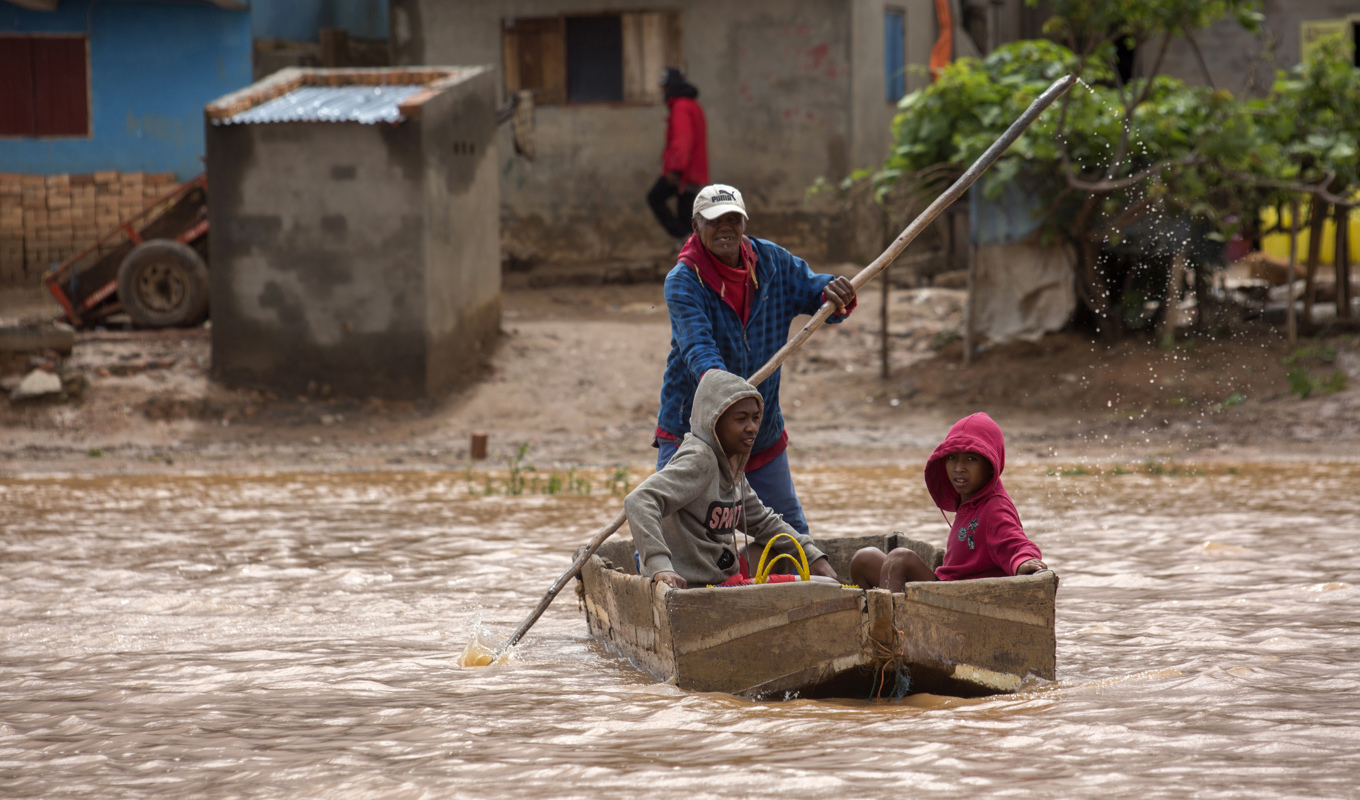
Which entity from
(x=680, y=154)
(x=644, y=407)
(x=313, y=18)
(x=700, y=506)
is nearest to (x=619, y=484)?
(x=644, y=407)

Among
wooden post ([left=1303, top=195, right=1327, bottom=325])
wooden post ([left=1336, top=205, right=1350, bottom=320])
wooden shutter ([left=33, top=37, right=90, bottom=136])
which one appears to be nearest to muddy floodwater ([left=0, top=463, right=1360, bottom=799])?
wooden post ([left=1303, top=195, right=1327, bottom=325])

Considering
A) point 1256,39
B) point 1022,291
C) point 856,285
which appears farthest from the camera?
point 1256,39

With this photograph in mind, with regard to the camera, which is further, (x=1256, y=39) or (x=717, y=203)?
(x=1256, y=39)

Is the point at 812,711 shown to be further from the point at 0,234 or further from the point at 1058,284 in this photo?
the point at 0,234

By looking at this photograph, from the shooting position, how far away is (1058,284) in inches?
464

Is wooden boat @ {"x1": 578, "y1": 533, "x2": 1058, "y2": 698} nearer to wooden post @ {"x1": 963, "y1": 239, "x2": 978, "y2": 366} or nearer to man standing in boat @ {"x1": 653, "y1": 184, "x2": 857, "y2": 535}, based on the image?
man standing in boat @ {"x1": 653, "y1": 184, "x2": 857, "y2": 535}

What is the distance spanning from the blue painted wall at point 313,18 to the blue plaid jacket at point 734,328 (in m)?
12.8

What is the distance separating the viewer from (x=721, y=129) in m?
15.6

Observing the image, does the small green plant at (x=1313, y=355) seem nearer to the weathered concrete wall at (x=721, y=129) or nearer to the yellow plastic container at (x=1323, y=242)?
the yellow plastic container at (x=1323, y=242)

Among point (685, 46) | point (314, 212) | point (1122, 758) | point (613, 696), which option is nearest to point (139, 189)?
point (314, 212)

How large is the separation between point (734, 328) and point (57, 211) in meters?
13.3

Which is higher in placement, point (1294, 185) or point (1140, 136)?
point (1140, 136)

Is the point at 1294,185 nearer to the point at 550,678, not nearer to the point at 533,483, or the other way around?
the point at 533,483

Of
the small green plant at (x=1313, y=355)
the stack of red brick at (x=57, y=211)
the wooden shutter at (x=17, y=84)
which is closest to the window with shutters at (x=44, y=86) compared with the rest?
the wooden shutter at (x=17, y=84)
